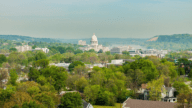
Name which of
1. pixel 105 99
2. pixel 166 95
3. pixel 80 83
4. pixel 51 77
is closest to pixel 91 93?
pixel 105 99

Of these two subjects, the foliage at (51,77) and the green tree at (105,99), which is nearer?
the green tree at (105,99)

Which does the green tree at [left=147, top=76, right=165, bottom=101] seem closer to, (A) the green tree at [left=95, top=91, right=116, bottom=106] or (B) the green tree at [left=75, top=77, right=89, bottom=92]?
(A) the green tree at [left=95, top=91, right=116, bottom=106]

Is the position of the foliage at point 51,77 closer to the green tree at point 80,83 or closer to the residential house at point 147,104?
the green tree at point 80,83

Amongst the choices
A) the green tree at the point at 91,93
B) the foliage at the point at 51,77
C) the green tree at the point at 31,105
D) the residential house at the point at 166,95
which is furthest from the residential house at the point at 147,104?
the foliage at the point at 51,77

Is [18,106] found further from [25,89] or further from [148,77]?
[148,77]

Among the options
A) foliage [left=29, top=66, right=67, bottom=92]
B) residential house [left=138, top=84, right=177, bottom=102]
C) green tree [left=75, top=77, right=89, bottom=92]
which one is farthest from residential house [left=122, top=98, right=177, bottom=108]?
foliage [left=29, top=66, right=67, bottom=92]

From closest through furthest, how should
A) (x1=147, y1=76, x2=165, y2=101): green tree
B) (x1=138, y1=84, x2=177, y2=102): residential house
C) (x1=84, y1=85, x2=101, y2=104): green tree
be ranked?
(x1=84, y1=85, x2=101, y2=104): green tree → (x1=147, y1=76, x2=165, y2=101): green tree → (x1=138, y1=84, x2=177, y2=102): residential house

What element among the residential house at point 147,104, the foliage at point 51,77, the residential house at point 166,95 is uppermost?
the foliage at point 51,77

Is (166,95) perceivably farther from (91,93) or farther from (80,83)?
(80,83)

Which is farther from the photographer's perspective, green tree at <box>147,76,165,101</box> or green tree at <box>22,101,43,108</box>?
green tree at <box>147,76,165,101</box>

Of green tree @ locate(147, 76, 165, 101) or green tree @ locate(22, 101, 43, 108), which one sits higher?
green tree @ locate(22, 101, 43, 108)

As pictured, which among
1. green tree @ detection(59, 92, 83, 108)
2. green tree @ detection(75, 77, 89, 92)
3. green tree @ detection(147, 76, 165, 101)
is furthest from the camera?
green tree @ detection(75, 77, 89, 92)

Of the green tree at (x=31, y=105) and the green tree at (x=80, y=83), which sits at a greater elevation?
the green tree at (x=31, y=105)

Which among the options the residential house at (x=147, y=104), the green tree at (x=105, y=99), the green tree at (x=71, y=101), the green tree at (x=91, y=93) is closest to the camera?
the residential house at (x=147, y=104)
